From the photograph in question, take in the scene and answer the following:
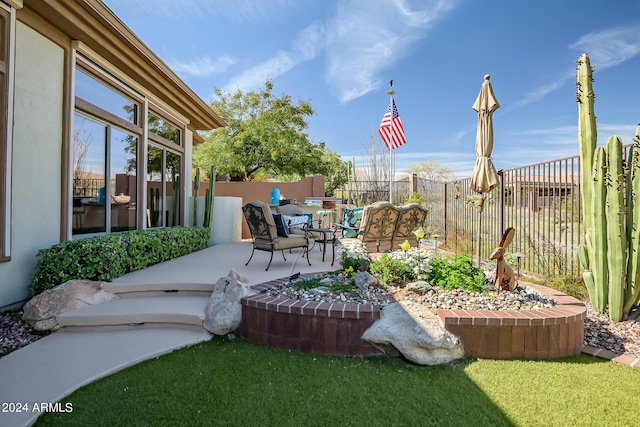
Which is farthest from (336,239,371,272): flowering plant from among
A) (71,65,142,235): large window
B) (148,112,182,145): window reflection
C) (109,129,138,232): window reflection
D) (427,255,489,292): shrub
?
(148,112,182,145): window reflection

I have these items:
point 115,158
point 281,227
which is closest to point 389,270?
point 281,227

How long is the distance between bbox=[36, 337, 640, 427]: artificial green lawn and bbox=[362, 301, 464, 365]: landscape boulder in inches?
3.1

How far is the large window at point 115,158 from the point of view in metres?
4.54

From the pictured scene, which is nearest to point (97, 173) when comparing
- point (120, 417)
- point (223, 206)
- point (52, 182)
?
point (52, 182)

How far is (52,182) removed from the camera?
13.0 ft

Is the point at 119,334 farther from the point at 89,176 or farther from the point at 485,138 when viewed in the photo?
the point at 485,138

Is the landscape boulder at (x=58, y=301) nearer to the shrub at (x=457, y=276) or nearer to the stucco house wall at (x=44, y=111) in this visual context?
the stucco house wall at (x=44, y=111)

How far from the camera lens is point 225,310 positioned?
299 centimetres

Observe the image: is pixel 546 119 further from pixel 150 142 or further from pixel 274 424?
pixel 274 424

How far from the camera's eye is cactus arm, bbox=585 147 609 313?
10.9 ft

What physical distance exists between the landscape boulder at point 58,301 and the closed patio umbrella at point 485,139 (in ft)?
14.8

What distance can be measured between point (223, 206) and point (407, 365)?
21.7ft

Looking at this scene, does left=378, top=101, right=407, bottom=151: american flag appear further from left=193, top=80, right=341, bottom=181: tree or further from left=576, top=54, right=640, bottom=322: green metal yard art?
left=193, top=80, right=341, bottom=181: tree

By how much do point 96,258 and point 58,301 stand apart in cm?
70
